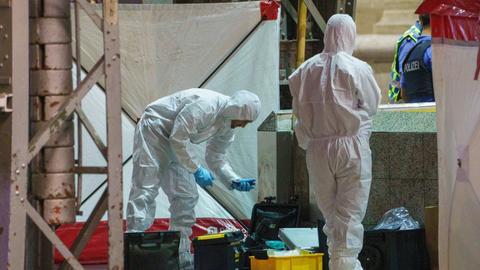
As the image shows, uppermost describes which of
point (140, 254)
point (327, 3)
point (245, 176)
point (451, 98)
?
point (327, 3)

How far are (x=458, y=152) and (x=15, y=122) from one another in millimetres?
2669

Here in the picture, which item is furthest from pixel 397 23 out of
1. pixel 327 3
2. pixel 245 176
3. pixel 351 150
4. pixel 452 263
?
pixel 452 263

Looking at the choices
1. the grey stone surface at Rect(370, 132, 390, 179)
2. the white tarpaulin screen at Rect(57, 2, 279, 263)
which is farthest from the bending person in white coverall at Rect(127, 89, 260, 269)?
the white tarpaulin screen at Rect(57, 2, 279, 263)

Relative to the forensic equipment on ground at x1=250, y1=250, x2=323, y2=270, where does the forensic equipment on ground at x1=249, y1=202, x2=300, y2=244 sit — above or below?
above

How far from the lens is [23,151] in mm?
3906

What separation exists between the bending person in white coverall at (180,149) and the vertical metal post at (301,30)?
7.02ft

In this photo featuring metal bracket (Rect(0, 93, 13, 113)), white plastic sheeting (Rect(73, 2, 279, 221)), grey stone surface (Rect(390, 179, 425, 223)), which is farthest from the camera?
white plastic sheeting (Rect(73, 2, 279, 221))

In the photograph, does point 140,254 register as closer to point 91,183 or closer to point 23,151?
point 91,183

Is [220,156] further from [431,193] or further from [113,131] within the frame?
[113,131]

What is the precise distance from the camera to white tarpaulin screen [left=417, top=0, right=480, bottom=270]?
502 centimetres

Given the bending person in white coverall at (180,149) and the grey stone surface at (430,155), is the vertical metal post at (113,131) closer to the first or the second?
the bending person in white coverall at (180,149)

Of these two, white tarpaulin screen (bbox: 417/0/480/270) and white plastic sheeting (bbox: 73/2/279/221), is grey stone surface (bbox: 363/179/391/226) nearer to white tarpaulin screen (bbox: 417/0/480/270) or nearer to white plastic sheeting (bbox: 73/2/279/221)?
white tarpaulin screen (bbox: 417/0/480/270)

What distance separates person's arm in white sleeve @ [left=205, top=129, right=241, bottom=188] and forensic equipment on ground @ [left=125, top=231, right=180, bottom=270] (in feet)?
3.39

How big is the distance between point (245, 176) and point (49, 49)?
5212 mm
